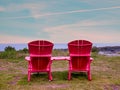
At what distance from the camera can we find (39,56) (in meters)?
10.8

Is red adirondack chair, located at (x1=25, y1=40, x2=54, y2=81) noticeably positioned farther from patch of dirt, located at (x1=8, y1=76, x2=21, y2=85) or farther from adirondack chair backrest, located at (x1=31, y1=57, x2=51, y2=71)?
patch of dirt, located at (x1=8, y1=76, x2=21, y2=85)

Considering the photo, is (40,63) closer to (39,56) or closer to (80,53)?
(39,56)

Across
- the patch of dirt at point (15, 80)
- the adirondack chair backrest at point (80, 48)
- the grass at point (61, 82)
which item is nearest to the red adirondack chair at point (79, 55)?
the adirondack chair backrest at point (80, 48)

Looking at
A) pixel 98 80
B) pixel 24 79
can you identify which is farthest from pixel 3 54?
pixel 98 80

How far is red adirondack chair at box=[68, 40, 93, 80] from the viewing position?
1103 cm

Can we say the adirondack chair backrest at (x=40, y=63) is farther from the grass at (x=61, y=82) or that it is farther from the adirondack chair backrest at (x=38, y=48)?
the grass at (x=61, y=82)

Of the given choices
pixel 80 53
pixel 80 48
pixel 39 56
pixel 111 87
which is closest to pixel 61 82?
pixel 39 56

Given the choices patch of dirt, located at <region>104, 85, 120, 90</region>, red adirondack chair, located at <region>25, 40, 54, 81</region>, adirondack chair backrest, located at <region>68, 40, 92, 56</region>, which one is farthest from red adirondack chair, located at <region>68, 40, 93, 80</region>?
patch of dirt, located at <region>104, 85, 120, 90</region>

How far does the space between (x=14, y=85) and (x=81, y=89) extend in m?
2.42

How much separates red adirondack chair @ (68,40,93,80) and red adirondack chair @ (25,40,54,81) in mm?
815

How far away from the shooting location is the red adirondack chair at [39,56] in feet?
35.4

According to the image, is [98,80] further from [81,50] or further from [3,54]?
[3,54]

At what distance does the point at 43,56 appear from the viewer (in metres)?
10.8

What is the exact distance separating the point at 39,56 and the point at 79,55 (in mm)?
1542
